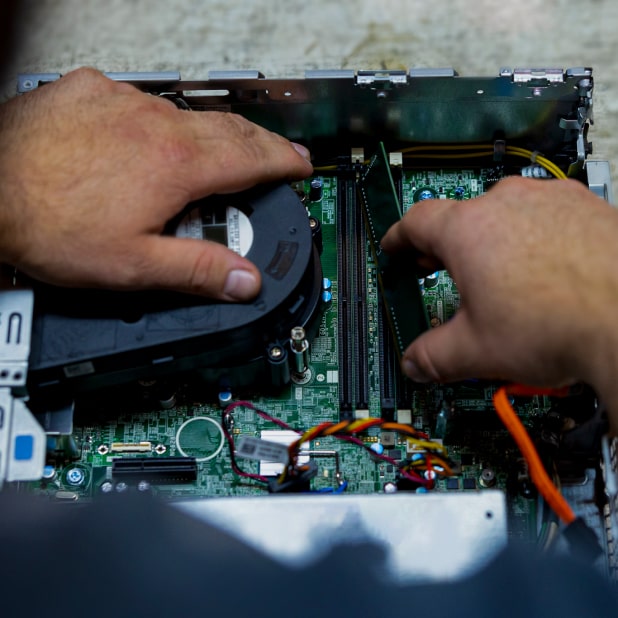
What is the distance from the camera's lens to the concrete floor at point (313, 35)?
518 cm

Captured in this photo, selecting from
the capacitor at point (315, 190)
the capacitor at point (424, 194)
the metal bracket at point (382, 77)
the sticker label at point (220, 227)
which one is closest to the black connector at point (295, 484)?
the sticker label at point (220, 227)

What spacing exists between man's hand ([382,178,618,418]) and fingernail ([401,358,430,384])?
0.05 metres

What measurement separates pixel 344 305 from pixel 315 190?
539 mm

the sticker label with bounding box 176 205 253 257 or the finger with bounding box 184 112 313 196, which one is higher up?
the finger with bounding box 184 112 313 196

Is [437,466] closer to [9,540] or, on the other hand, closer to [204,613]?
[204,613]

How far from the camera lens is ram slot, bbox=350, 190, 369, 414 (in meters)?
3.68

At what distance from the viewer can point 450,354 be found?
10.5ft

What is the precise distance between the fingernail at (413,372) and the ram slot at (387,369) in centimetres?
23

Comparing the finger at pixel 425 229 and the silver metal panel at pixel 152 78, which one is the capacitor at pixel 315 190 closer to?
the finger at pixel 425 229

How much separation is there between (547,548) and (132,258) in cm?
178

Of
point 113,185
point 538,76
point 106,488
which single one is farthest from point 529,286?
point 106,488

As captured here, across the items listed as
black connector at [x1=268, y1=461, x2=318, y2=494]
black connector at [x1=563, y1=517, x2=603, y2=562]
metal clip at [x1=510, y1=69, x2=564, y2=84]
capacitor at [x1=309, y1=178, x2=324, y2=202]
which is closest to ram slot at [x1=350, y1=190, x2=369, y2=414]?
capacitor at [x1=309, y1=178, x2=324, y2=202]

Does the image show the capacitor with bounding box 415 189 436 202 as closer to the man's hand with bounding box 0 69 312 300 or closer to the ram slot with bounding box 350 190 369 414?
the ram slot with bounding box 350 190 369 414

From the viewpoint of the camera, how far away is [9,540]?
249cm
